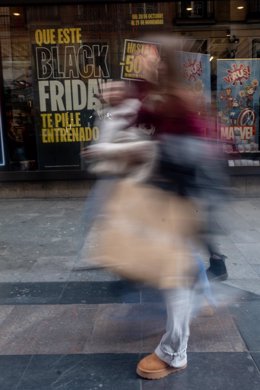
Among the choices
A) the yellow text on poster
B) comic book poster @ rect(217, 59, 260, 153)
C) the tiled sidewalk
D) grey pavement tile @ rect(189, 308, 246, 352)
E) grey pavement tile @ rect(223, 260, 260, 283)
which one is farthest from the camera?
comic book poster @ rect(217, 59, 260, 153)

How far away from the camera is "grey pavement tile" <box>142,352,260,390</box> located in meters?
2.90

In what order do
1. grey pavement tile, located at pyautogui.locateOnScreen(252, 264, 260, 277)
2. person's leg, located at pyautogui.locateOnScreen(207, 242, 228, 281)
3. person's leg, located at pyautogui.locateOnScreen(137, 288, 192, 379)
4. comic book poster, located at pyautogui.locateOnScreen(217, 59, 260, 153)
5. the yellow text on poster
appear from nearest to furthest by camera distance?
1. person's leg, located at pyautogui.locateOnScreen(137, 288, 192, 379)
2. person's leg, located at pyautogui.locateOnScreen(207, 242, 228, 281)
3. grey pavement tile, located at pyautogui.locateOnScreen(252, 264, 260, 277)
4. the yellow text on poster
5. comic book poster, located at pyautogui.locateOnScreen(217, 59, 260, 153)

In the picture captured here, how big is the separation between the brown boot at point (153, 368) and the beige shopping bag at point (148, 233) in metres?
0.53

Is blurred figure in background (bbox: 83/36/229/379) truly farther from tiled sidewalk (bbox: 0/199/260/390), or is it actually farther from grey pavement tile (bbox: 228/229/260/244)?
grey pavement tile (bbox: 228/229/260/244)

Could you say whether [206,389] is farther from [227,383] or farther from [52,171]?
[52,171]

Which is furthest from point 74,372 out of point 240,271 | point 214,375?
point 240,271

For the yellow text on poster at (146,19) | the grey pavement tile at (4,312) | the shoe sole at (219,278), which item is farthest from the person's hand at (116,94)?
the yellow text on poster at (146,19)

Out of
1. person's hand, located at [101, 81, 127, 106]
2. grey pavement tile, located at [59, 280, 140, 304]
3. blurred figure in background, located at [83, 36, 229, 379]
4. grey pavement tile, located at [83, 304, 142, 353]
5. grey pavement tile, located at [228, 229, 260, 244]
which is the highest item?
person's hand, located at [101, 81, 127, 106]

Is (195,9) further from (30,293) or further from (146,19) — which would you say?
(30,293)

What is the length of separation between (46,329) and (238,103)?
20.4ft

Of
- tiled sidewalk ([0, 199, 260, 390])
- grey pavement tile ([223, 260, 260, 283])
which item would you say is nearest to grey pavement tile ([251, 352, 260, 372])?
tiled sidewalk ([0, 199, 260, 390])

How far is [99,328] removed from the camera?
3656 millimetres

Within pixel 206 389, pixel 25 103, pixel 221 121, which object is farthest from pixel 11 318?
pixel 221 121

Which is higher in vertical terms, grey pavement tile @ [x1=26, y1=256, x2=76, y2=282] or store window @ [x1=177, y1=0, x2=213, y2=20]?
store window @ [x1=177, y1=0, x2=213, y2=20]
